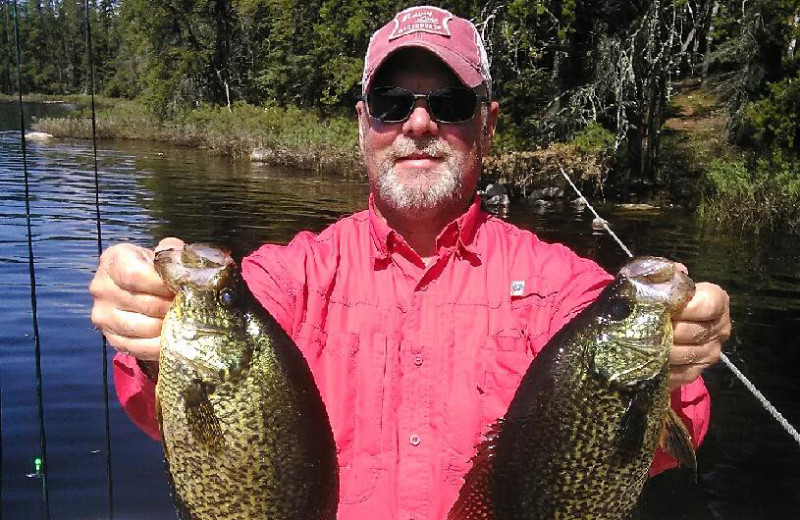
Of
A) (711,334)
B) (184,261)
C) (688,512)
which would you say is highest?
(184,261)

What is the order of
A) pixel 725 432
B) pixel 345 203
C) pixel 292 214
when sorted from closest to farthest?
pixel 725 432, pixel 292 214, pixel 345 203

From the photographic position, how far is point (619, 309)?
2.39 metres

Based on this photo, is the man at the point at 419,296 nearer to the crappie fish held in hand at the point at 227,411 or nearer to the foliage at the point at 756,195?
the crappie fish held in hand at the point at 227,411

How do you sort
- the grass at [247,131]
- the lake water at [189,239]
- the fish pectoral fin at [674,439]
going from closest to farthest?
the fish pectoral fin at [674,439] → the lake water at [189,239] → the grass at [247,131]

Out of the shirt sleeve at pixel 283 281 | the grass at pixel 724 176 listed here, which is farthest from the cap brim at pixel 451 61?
the grass at pixel 724 176

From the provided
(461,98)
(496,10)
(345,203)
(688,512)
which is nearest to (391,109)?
(461,98)

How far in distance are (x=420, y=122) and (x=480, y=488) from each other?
4.90ft

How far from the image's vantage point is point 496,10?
2614 centimetres

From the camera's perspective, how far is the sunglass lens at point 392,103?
319 cm

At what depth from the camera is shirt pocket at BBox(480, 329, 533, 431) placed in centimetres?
291

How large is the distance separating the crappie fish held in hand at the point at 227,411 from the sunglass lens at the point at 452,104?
129 cm

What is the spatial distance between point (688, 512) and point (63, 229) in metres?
13.4

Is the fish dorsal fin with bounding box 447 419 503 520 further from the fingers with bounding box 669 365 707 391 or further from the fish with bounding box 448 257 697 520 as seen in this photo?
the fingers with bounding box 669 365 707 391

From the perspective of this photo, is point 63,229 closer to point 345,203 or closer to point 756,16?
point 345,203
